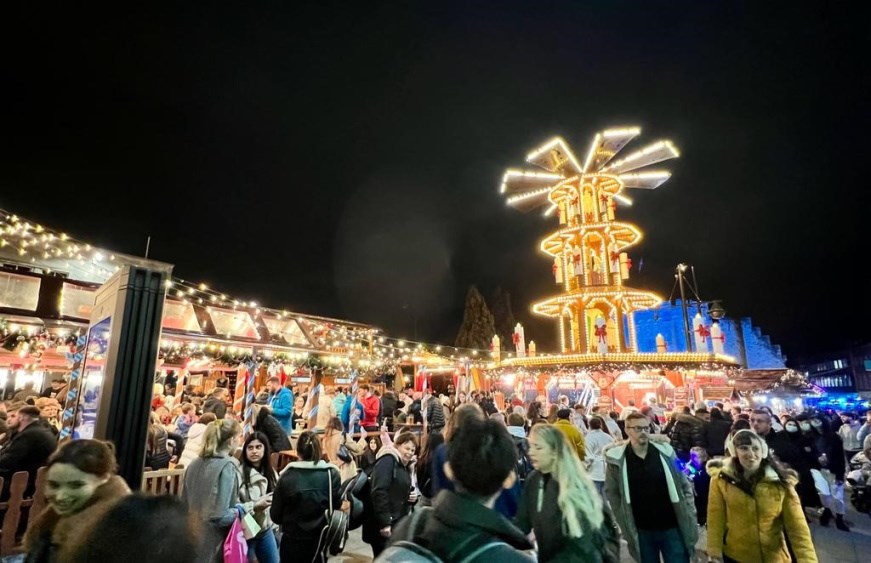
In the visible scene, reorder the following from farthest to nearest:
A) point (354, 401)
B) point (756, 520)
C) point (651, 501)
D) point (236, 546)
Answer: point (354, 401) → point (651, 501) → point (236, 546) → point (756, 520)

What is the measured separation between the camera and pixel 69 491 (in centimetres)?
250

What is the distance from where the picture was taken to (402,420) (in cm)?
762

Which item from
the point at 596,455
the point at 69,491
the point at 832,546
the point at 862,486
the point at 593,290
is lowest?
the point at 832,546

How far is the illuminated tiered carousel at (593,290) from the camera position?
25.5 meters

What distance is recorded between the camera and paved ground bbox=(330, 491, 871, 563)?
589 centimetres

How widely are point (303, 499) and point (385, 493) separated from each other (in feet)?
2.78

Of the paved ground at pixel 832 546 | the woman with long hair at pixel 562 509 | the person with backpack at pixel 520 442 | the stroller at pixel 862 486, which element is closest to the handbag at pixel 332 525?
the woman with long hair at pixel 562 509

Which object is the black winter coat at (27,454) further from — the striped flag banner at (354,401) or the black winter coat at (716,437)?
the black winter coat at (716,437)

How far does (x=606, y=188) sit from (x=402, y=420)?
27.9 m

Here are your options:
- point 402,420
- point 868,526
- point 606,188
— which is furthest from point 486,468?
point 606,188

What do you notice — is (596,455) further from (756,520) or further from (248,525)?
(248,525)

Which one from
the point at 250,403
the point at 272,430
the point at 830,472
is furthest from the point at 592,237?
the point at 272,430

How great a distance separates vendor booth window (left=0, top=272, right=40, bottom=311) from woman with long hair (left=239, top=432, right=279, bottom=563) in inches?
411

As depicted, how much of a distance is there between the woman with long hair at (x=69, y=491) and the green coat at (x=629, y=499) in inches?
154
